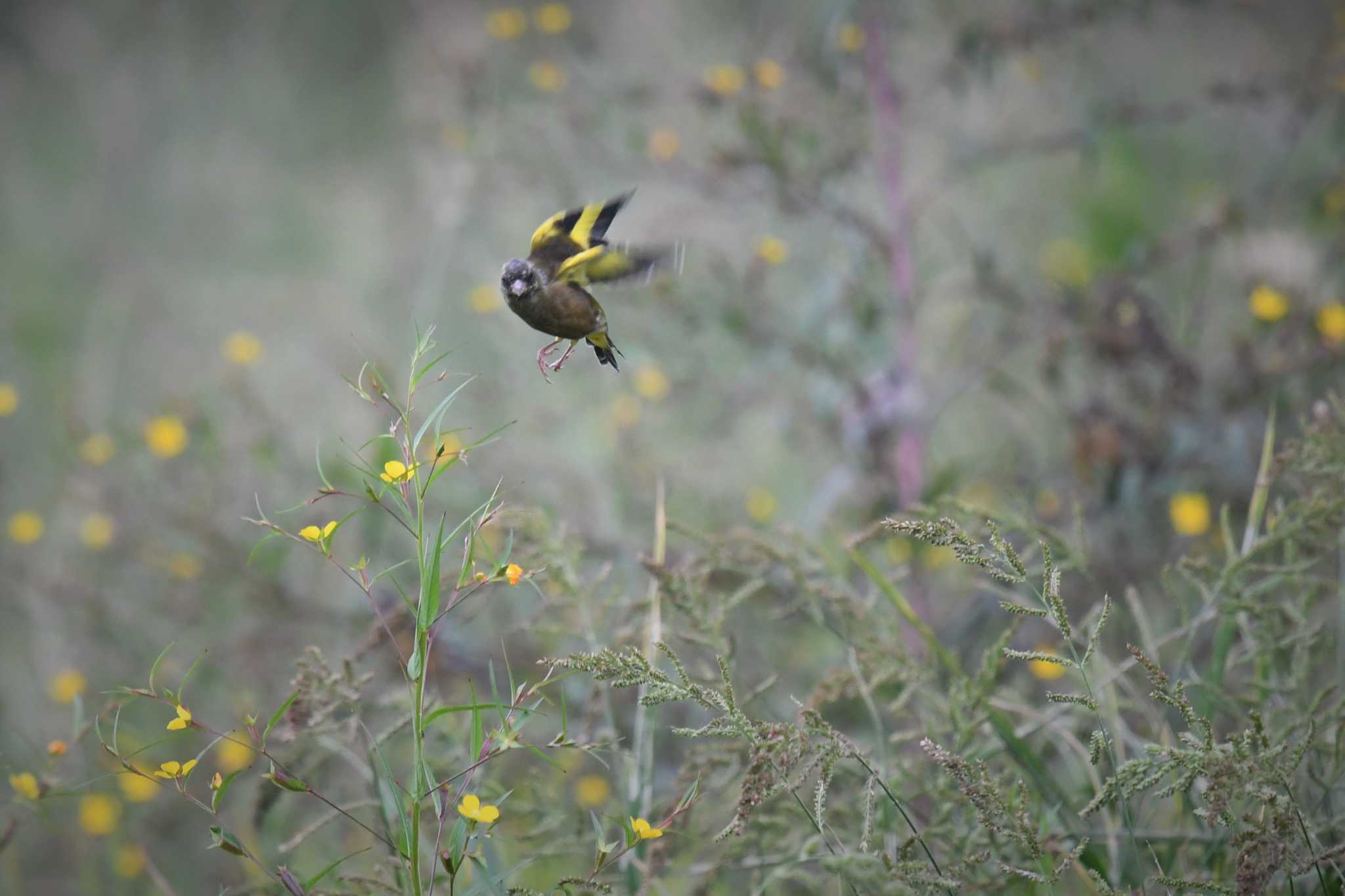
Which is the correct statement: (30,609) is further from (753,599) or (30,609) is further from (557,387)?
(753,599)

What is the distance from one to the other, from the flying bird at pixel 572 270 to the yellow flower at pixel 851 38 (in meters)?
1.24

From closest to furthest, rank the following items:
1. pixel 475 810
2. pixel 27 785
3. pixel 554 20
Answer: pixel 475 810 < pixel 27 785 < pixel 554 20

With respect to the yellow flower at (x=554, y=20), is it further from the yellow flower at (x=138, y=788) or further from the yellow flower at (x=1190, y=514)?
the yellow flower at (x=138, y=788)

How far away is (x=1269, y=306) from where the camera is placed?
231 centimetres

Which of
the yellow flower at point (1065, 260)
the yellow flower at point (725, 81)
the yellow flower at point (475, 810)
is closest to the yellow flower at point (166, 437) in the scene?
the yellow flower at point (725, 81)

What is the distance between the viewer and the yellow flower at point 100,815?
2.30 m

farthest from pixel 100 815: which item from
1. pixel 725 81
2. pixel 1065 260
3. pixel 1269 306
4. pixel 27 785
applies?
pixel 1065 260

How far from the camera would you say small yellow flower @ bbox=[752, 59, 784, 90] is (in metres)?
2.54

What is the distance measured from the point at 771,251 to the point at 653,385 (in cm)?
56

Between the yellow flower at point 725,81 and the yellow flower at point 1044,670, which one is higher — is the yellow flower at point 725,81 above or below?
above

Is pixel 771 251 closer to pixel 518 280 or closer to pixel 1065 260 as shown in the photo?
pixel 1065 260

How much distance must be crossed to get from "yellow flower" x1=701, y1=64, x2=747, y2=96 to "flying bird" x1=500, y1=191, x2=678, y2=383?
1110mm

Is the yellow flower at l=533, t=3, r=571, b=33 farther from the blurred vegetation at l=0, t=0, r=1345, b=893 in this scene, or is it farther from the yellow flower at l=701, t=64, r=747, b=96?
the yellow flower at l=701, t=64, r=747, b=96

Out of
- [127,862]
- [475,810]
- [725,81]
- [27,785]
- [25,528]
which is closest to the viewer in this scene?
[475,810]
